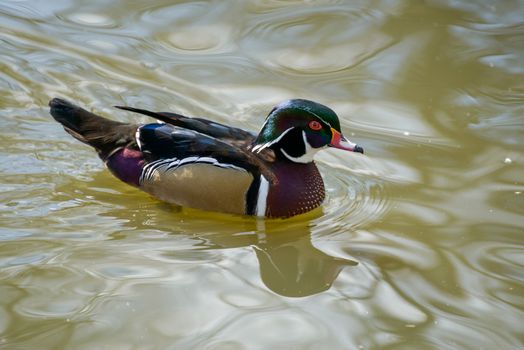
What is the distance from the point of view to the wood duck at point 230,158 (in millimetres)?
6375

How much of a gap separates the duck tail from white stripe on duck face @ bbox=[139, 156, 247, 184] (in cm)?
26

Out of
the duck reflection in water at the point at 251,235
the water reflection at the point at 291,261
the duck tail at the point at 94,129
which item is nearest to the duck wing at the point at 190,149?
the duck tail at the point at 94,129

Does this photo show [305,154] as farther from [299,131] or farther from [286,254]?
[286,254]

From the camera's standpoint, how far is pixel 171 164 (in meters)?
6.52

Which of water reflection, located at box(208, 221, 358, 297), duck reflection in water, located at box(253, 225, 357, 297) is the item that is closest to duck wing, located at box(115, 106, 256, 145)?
water reflection, located at box(208, 221, 358, 297)

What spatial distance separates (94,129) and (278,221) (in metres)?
1.55

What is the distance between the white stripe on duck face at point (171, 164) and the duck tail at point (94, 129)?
261 mm

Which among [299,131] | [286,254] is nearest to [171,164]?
[299,131]

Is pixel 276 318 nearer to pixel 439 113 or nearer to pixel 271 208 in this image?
pixel 271 208

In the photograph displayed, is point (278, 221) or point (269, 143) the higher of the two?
point (269, 143)

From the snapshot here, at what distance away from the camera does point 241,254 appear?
5812 millimetres

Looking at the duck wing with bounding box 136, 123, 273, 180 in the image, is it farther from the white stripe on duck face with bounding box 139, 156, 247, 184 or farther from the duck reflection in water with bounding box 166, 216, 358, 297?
the duck reflection in water with bounding box 166, 216, 358, 297

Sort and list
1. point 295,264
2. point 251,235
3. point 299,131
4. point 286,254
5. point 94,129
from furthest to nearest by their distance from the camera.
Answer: point 94,129
point 299,131
point 251,235
point 286,254
point 295,264

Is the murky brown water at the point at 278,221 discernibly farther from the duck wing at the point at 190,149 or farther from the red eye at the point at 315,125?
the red eye at the point at 315,125
